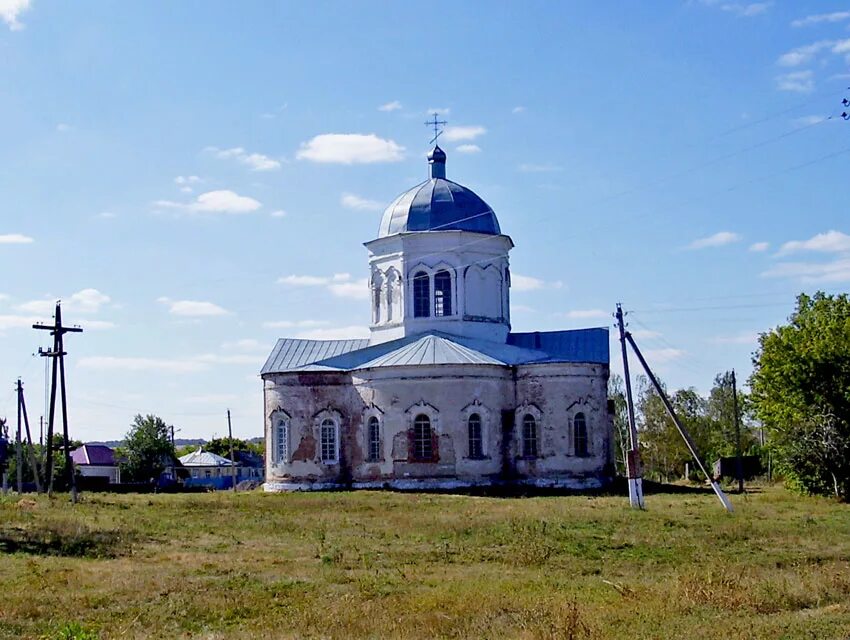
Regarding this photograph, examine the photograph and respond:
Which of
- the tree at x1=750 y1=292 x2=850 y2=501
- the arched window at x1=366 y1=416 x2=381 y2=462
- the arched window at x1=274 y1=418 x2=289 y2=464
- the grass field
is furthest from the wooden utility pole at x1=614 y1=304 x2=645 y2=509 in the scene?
the arched window at x1=274 y1=418 x2=289 y2=464

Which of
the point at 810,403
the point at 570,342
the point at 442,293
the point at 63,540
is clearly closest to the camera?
the point at 63,540

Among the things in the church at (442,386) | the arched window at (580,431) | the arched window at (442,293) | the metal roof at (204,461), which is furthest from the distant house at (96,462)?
the arched window at (580,431)

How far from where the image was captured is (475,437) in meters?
41.7

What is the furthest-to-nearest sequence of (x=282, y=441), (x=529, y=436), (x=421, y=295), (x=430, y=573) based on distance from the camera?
(x=421, y=295) → (x=282, y=441) → (x=529, y=436) → (x=430, y=573)

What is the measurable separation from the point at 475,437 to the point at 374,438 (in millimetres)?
3812

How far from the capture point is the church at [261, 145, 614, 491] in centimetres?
4138

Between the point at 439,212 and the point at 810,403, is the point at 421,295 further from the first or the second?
the point at 810,403

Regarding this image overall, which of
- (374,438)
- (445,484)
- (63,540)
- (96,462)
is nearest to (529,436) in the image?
(445,484)

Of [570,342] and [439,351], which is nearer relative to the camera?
[439,351]

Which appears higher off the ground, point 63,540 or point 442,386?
point 442,386

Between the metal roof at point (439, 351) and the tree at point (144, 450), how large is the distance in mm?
22957

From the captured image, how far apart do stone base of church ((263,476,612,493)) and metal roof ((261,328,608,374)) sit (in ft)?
13.8

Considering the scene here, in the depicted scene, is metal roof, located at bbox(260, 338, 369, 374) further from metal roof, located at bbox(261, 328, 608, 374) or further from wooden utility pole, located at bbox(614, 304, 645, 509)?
wooden utility pole, located at bbox(614, 304, 645, 509)

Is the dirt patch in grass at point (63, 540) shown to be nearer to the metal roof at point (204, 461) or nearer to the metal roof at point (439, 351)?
the metal roof at point (439, 351)
